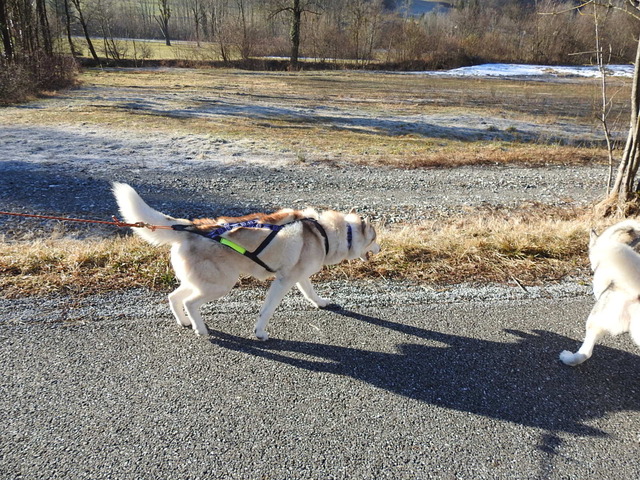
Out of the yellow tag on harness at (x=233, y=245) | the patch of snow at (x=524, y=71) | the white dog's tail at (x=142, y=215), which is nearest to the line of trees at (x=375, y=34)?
the patch of snow at (x=524, y=71)

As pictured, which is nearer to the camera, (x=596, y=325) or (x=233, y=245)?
(x=596, y=325)

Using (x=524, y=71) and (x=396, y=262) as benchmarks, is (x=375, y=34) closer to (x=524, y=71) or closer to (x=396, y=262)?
(x=524, y=71)

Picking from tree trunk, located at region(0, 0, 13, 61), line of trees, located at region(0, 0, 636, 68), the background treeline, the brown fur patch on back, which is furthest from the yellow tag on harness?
the background treeline

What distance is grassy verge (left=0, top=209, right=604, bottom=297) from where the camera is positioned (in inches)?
174

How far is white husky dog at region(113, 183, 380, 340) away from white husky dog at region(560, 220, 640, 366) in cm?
242

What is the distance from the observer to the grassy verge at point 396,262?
14.5ft

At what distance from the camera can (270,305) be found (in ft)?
12.5

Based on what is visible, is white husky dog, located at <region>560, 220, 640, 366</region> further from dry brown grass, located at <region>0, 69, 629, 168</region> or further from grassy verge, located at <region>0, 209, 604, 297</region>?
dry brown grass, located at <region>0, 69, 629, 168</region>

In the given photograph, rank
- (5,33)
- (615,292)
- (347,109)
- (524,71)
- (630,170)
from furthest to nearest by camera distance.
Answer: (524,71), (5,33), (347,109), (630,170), (615,292)

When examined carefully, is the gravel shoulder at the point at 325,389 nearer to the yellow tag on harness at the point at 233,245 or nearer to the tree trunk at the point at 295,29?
the yellow tag on harness at the point at 233,245

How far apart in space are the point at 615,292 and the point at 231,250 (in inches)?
134

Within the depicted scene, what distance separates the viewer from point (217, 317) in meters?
4.02

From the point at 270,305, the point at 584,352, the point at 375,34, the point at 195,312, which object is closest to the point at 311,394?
the point at 270,305

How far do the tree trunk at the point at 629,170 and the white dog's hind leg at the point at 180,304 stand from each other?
774 cm
